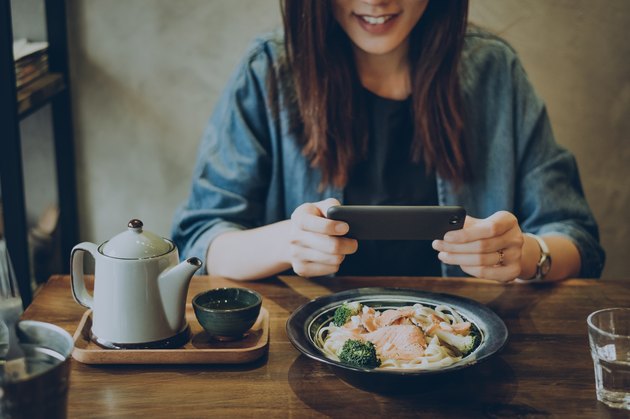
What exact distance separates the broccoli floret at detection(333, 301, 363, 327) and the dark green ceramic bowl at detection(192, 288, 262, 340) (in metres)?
0.13

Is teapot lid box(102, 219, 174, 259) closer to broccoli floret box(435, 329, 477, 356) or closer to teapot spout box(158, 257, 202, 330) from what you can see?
teapot spout box(158, 257, 202, 330)

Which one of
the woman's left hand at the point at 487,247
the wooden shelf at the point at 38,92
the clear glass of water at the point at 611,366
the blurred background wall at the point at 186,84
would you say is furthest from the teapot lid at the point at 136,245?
the blurred background wall at the point at 186,84

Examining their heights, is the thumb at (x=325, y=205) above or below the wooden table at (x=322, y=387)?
above

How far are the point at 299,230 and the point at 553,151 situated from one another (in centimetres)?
81

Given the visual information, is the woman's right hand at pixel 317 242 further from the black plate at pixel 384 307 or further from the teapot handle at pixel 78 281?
the teapot handle at pixel 78 281

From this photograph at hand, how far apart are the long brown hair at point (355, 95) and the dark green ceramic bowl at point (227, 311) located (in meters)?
0.64

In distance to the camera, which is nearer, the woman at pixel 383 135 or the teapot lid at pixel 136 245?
the teapot lid at pixel 136 245

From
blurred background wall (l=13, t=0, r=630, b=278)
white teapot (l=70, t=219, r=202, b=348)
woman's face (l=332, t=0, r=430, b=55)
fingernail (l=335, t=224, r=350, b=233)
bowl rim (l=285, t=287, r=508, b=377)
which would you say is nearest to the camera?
bowl rim (l=285, t=287, r=508, b=377)

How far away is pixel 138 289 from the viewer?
3.83ft

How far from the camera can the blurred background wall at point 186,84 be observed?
2.57 meters

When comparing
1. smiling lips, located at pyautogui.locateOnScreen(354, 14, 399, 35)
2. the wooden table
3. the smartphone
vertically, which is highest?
smiling lips, located at pyautogui.locateOnScreen(354, 14, 399, 35)

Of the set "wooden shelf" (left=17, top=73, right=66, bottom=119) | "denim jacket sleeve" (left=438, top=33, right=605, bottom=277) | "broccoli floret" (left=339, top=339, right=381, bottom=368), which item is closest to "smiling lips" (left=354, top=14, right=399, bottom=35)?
"denim jacket sleeve" (left=438, top=33, right=605, bottom=277)

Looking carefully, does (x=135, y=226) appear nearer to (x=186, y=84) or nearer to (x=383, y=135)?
(x=383, y=135)

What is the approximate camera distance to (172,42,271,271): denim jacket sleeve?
1.80 metres
